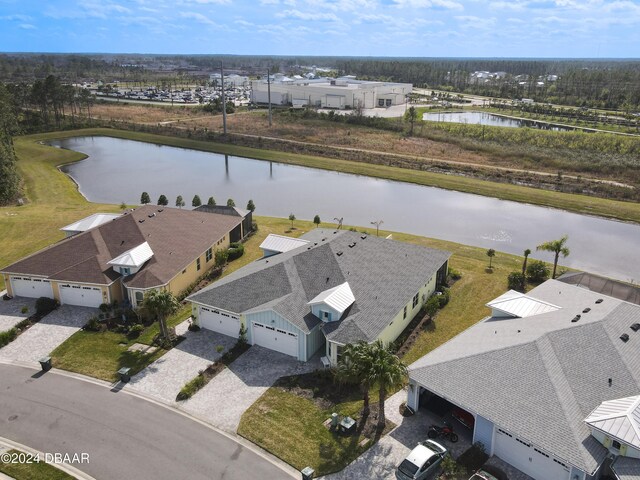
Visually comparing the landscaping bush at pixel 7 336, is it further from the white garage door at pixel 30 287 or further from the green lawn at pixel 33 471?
the green lawn at pixel 33 471

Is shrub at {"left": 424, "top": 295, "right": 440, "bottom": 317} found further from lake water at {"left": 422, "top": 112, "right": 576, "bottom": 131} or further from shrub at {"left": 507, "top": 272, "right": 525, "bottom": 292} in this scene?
lake water at {"left": 422, "top": 112, "right": 576, "bottom": 131}

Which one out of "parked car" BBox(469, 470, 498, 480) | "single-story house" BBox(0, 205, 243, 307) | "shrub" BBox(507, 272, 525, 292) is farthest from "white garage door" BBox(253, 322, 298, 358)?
"shrub" BBox(507, 272, 525, 292)

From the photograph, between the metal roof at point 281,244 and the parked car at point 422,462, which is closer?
the parked car at point 422,462

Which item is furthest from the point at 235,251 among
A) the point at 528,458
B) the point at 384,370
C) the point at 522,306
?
the point at 528,458

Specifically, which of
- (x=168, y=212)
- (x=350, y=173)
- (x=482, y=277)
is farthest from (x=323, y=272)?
(x=350, y=173)

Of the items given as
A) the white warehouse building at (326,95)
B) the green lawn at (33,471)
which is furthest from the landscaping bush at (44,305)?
the white warehouse building at (326,95)

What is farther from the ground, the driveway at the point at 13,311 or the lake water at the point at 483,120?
the lake water at the point at 483,120

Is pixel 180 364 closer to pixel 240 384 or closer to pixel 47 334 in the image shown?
pixel 240 384
